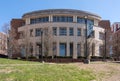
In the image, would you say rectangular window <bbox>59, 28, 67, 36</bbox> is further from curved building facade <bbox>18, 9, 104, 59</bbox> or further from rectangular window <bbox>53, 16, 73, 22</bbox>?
rectangular window <bbox>53, 16, 73, 22</bbox>

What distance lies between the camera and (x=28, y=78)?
16.9 meters

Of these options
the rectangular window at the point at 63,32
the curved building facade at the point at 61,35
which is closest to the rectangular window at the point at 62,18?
the curved building facade at the point at 61,35

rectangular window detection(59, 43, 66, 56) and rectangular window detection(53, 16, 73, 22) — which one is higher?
rectangular window detection(53, 16, 73, 22)

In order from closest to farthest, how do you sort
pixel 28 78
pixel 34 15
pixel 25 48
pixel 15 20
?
pixel 28 78
pixel 25 48
pixel 34 15
pixel 15 20

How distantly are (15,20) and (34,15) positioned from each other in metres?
12.5

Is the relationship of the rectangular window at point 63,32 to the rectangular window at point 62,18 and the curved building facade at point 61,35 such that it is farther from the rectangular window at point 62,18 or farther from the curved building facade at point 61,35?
the rectangular window at point 62,18

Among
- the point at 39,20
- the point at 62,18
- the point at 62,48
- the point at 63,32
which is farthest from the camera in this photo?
the point at 39,20

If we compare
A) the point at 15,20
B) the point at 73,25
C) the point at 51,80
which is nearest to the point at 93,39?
the point at 73,25

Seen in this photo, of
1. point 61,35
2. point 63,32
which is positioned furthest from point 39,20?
point 61,35

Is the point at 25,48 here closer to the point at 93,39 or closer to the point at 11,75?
the point at 93,39

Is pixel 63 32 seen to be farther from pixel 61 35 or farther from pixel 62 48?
pixel 62 48

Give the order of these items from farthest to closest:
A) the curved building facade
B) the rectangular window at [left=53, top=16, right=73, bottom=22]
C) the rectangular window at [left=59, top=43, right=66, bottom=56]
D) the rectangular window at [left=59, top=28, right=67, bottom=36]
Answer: the rectangular window at [left=53, top=16, right=73, bottom=22] < the rectangular window at [left=59, top=43, right=66, bottom=56] < the rectangular window at [left=59, top=28, right=67, bottom=36] < the curved building facade

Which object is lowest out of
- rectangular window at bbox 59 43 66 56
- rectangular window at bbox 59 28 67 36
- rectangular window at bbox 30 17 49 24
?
rectangular window at bbox 59 43 66 56

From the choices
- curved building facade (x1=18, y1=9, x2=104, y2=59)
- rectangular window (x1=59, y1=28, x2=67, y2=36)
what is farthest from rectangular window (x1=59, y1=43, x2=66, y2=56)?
rectangular window (x1=59, y1=28, x2=67, y2=36)
